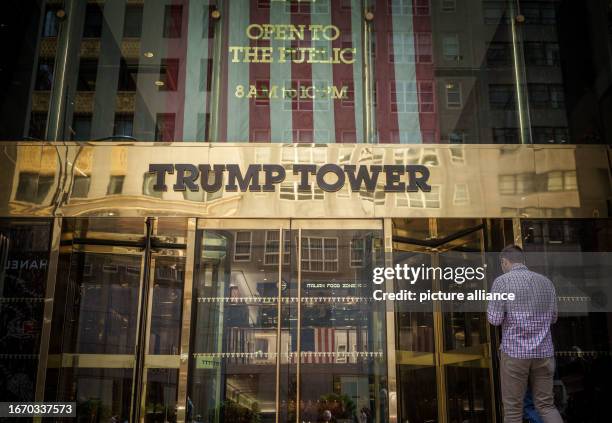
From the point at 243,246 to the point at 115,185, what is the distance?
172 cm

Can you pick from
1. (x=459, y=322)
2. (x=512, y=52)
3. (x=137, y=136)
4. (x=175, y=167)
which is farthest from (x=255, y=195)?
(x=512, y=52)

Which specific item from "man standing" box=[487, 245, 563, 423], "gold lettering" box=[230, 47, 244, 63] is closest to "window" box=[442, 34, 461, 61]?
"gold lettering" box=[230, 47, 244, 63]

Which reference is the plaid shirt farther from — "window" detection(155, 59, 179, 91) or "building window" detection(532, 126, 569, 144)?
"window" detection(155, 59, 179, 91)

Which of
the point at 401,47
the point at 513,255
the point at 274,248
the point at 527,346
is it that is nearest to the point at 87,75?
the point at 274,248

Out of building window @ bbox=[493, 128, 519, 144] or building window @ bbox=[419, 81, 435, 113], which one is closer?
building window @ bbox=[493, 128, 519, 144]

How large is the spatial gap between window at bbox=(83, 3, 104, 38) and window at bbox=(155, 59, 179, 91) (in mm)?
953

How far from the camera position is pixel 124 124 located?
28.2ft

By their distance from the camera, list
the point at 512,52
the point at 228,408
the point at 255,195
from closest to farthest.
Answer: the point at 228,408 < the point at 255,195 < the point at 512,52

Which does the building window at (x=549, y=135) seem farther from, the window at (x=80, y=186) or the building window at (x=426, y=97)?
the window at (x=80, y=186)

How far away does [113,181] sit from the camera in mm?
8352

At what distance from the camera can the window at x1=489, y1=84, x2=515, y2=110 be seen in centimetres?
877

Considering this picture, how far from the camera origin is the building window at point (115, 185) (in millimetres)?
8336

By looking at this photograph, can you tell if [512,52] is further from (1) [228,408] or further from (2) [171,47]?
(1) [228,408]

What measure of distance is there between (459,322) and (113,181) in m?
4.51
